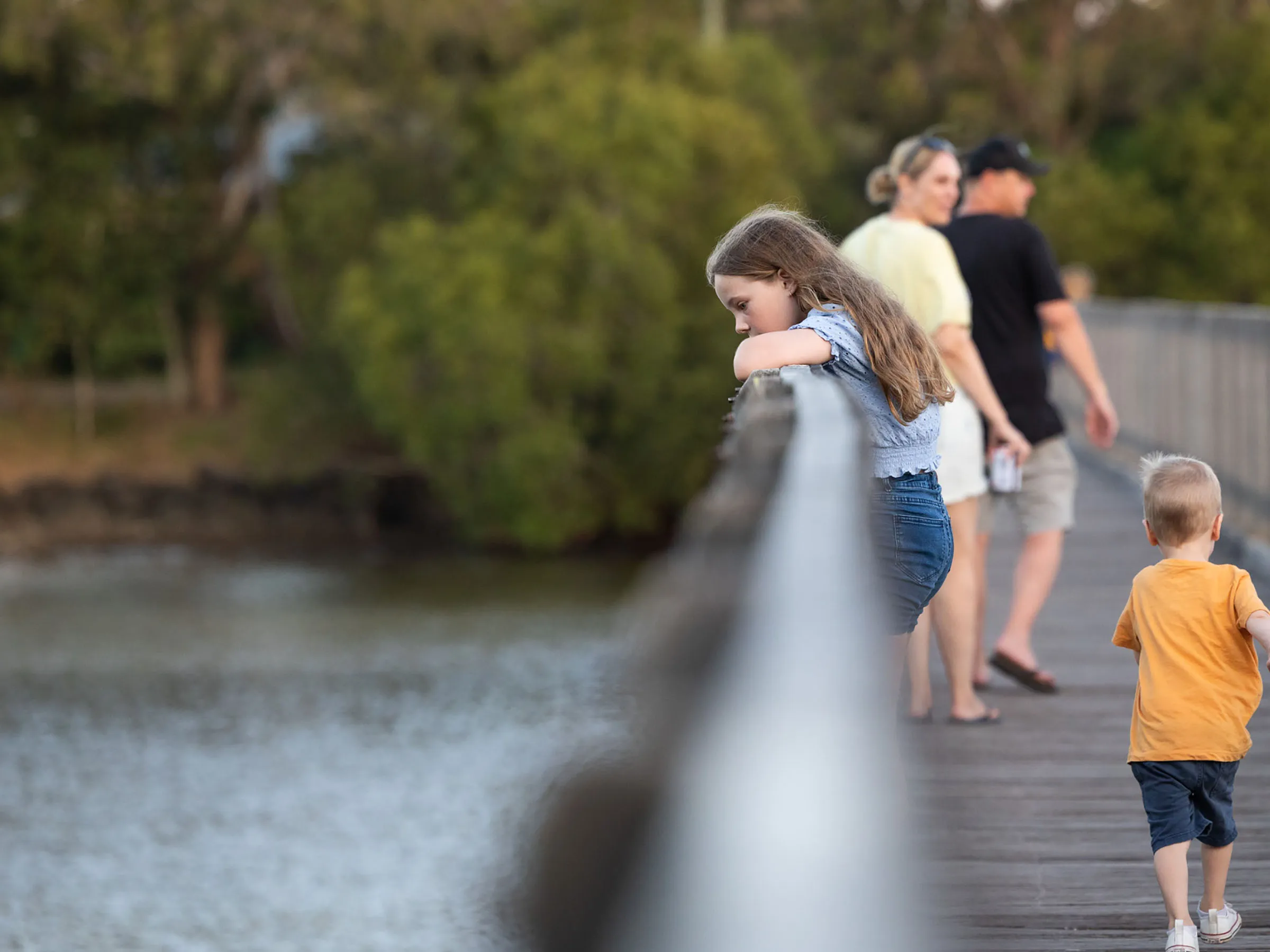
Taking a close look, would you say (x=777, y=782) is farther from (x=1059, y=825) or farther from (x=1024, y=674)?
(x=1024, y=674)

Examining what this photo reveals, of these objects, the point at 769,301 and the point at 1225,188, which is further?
the point at 1225,188

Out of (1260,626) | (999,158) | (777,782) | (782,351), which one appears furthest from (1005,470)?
(777,782)

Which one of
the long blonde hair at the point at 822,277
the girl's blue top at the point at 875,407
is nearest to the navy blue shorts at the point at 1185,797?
the girl's blue top at the point at 875,407

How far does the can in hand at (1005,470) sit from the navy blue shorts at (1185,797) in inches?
78.1

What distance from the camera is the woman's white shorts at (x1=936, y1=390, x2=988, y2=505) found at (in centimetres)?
537

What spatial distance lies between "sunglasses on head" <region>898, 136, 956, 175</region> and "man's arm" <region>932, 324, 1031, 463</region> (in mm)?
506

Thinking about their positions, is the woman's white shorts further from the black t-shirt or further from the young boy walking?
the young boy walking

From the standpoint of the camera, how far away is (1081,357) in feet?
19.2

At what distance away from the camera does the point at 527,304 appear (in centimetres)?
4444

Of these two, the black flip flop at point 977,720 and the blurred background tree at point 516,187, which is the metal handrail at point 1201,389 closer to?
the black flip flop at point 977,720

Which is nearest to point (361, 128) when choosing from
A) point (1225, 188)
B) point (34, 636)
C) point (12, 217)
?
point (12, 217)

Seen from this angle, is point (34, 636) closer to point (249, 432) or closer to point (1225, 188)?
point (249, 432)

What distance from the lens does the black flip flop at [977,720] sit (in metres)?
5.68

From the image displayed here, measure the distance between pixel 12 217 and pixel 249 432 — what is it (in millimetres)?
8354
